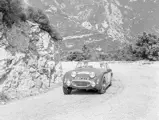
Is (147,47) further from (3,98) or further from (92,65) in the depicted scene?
(3,98)

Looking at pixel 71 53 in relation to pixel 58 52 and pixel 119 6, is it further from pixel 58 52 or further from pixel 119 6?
pixel 119 6

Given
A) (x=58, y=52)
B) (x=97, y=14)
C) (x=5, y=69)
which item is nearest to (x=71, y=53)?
(x=58, y=52)

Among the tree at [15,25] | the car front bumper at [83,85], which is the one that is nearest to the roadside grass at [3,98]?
the tree at [15,25]

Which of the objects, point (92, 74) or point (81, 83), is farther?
point (92, 74)

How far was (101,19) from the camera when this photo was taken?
5384 inches

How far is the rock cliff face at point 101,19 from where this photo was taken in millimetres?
128625

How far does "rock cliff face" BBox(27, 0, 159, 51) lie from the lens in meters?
129

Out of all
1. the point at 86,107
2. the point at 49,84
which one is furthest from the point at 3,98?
the point at 49,84

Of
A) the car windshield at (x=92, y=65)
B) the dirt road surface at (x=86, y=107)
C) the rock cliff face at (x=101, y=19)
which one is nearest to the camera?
the dirt road surface at (x=86, y=107)

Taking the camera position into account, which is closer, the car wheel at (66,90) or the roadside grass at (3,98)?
the roadside grass at (3,98)

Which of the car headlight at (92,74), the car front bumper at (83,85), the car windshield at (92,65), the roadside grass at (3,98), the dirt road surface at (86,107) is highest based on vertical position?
the car windshield at (92,65)

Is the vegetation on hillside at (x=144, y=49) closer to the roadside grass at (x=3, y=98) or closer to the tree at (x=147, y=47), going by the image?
the tree at (x=147, y=47)

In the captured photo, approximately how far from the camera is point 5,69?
10.1 metres

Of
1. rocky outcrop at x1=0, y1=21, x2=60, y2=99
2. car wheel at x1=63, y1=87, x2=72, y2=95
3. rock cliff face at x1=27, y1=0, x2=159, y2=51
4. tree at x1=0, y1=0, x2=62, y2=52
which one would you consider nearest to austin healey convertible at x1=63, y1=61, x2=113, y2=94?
car wheel at x1=63, y1=87, x2=72, y2=95
